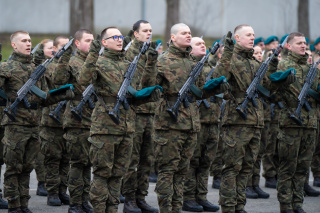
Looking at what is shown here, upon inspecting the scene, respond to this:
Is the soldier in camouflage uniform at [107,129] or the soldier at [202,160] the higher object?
the soldier in camouflage uniform at [107,129]

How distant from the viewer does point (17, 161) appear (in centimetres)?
838

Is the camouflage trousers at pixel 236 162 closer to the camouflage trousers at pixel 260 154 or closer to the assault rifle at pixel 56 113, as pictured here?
the camouflage trousers at pixel 260 154

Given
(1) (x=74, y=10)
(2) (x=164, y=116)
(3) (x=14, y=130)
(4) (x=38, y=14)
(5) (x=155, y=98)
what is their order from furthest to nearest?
1. (4) (x=38, y=14)
2. (1) (x=74, y=10)
3. (3) (x=14, y=130)
4. (2) (x=164, y=116)
5. (5) (x=155, y=98)

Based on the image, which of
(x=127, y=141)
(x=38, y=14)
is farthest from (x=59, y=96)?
(x=38, y=14)

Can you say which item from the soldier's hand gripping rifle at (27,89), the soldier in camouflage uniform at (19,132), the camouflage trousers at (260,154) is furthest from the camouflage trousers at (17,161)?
the camouflage trousers at (260,154)

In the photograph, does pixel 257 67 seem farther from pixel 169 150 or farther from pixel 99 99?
pixel 99 99

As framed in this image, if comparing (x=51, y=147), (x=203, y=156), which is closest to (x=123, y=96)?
(x=51, y=147)

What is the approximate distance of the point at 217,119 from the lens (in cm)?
963

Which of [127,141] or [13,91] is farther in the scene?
[13,91]

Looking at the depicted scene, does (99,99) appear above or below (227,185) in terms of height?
above

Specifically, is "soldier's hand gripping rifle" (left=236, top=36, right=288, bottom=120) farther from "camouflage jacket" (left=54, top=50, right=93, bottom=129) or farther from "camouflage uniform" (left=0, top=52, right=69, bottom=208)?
"camouflage uniform" (left=0, top=52, right=69, bottom=208)

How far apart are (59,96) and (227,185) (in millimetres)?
2431

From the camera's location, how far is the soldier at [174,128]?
7793 millimetres

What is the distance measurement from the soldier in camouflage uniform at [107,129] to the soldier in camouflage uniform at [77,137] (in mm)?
952
